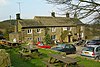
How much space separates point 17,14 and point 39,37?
8231 millimetres

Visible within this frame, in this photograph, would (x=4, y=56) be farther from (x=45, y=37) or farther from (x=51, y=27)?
(x=51, y=27)

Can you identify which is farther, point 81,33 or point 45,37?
point 81,33

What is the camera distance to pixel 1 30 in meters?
77.3

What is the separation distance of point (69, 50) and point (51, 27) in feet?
96.3

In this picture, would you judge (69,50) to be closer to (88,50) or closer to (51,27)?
(88,50)

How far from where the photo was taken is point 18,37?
5478 cm

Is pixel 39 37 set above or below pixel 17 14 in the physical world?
below

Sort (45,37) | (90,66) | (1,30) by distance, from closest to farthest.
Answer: (90,66) → (45,37) → (1,30)

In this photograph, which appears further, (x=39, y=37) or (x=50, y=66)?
(x=39, y=37)

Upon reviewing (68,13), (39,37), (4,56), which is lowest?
(39,37)

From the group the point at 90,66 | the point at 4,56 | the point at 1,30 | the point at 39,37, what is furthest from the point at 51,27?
the point at 4,56

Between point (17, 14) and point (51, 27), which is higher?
point (17, 14)

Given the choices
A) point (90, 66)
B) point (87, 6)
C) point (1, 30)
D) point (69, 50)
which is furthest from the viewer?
point (1, 30)

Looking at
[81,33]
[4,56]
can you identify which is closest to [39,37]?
[81,33]
